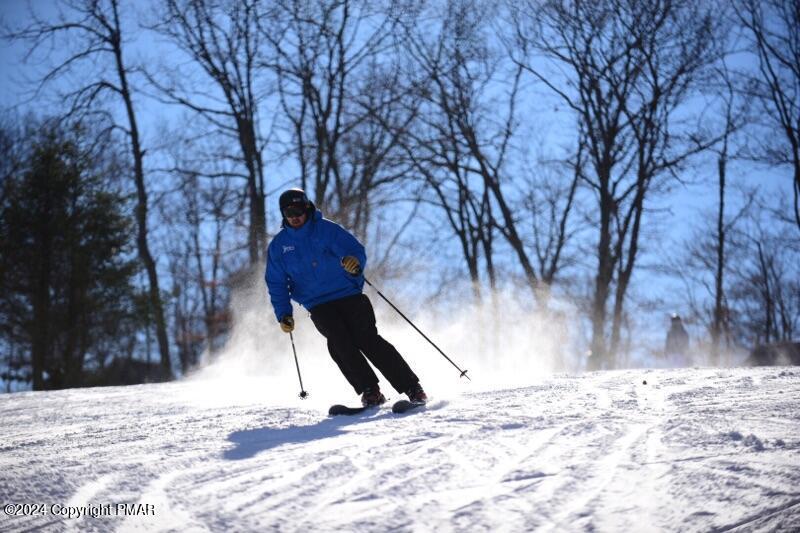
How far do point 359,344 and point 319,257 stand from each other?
0.71m

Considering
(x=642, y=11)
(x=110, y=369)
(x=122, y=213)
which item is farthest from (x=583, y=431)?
(x=110, y=369)

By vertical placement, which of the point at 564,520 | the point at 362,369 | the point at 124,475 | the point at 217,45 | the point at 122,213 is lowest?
the point at 564,520

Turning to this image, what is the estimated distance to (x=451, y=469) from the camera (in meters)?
2.59

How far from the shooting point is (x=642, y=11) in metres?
14.3

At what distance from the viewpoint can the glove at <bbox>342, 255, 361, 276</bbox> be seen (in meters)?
4.62

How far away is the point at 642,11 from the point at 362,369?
12.7 meters

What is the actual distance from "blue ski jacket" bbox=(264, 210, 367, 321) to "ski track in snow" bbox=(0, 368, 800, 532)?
993 millimetres

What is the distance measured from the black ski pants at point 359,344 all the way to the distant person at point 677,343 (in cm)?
1629

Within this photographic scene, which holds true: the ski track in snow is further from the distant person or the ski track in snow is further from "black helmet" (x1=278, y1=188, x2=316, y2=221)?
the distant person

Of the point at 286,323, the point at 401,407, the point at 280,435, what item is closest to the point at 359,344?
the point at 286,323

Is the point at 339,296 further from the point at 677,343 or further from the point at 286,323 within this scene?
the point at 677,343

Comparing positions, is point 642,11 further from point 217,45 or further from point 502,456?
point 502,456

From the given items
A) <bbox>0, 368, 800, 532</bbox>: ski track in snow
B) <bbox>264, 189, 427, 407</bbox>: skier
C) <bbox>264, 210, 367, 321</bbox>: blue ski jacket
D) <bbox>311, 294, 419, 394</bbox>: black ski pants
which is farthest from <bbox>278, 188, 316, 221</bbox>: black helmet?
<bbox>0, 368, 800, 532</bbox>: ski track in snow

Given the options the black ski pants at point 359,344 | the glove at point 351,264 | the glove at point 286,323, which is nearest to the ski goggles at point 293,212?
the glove at point 351,264
